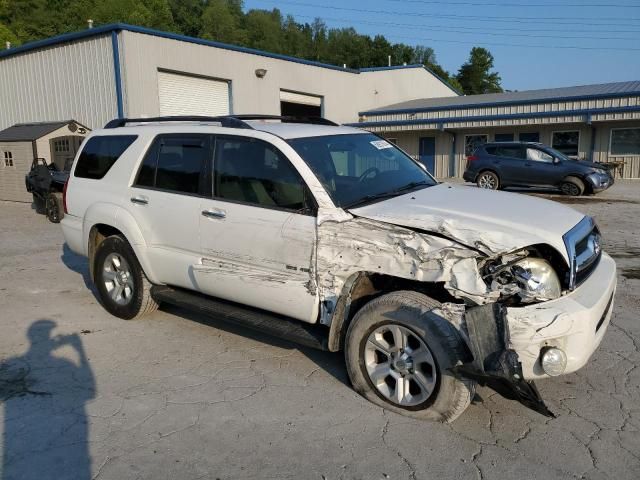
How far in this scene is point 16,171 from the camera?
16969 millimetres

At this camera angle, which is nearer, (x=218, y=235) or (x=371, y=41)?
(x=218, y=235)

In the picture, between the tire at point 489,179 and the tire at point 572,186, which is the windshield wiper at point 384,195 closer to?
the tire at point 572,186

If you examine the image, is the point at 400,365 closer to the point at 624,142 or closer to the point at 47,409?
the point at 47,409

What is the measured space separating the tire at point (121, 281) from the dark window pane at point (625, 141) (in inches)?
976

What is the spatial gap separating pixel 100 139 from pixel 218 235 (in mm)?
2250

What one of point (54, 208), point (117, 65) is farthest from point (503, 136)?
point (54, 208)

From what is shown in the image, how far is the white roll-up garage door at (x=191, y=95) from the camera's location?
60.5 ft

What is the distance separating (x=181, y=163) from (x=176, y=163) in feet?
0.24

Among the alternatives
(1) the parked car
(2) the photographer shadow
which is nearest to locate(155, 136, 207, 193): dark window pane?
(2) the photographer shadow

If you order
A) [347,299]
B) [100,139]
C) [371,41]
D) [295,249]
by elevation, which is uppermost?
[371,41]

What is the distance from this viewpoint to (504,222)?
3.55 meters

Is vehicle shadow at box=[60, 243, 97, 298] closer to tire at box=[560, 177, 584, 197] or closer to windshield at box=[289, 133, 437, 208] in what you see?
windshield at box=[289, 133, 437, 208]

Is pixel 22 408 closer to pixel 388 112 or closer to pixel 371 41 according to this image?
pixel 388 112

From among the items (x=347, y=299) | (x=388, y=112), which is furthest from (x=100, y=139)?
(x=388, y=112)
